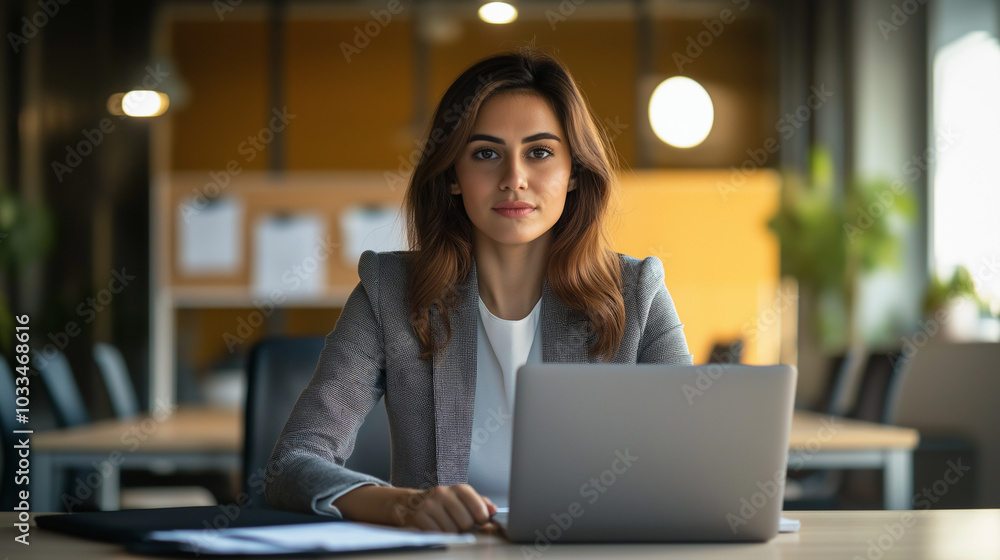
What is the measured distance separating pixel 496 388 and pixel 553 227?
37 centimetres

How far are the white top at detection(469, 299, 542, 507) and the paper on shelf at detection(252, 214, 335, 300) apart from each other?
170 inches

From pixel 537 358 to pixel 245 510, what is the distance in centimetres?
65

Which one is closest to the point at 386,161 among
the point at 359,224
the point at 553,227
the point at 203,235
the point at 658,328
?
the point at 359,224

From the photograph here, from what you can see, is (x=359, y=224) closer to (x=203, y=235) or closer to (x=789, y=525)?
(x=203, y=235)

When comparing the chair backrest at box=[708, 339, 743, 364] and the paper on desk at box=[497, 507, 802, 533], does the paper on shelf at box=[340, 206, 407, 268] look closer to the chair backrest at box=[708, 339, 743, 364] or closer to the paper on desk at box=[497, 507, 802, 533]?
the chair backrest at box=[708, 339, 743, 364]

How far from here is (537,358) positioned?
1715 millimetres

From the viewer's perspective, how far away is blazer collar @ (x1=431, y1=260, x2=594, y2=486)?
158 cm

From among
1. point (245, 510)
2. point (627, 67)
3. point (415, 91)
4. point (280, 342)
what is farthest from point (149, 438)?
point (627, 67)

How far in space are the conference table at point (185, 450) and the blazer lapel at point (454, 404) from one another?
3.55 ft

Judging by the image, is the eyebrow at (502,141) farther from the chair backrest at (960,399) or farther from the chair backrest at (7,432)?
the chair backrest at (960,399)

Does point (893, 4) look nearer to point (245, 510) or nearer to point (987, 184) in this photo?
point (987, 184)

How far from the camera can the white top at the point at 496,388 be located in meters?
1.61

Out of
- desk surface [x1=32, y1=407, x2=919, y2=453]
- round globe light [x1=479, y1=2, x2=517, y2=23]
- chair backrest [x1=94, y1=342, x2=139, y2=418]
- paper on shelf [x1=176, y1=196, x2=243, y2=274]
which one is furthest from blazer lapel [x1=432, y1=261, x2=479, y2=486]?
paper on shelf [x1=176, y1=196, x2=243, y2=274]

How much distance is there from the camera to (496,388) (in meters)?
1.72
